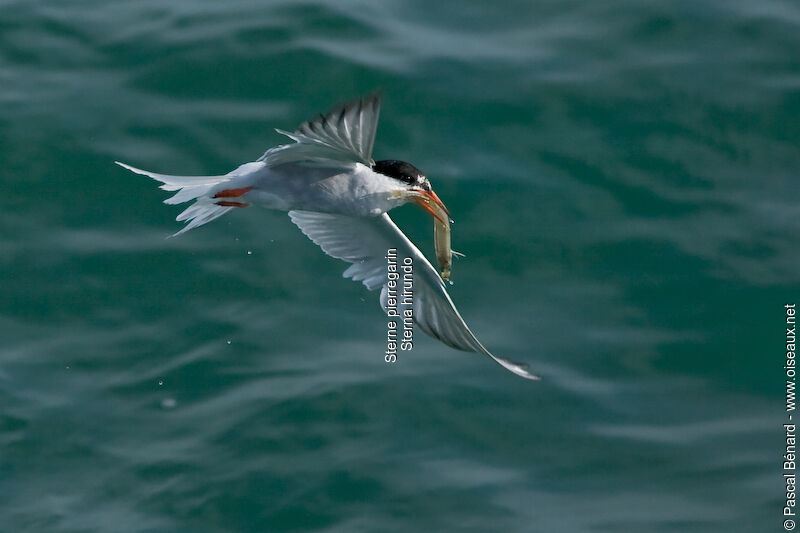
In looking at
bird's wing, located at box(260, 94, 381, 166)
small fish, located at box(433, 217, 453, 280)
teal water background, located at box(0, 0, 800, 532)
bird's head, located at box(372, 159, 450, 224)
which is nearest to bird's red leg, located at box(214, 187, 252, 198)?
bird's wing, located at box(260, 94, 381, 166)

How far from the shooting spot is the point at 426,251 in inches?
385

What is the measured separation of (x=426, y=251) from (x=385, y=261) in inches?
72.8

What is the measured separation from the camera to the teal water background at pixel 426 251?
28.6 ft

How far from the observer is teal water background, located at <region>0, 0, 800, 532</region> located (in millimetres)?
8719

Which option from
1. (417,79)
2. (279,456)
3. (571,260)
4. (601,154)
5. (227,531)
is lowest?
(227,531)

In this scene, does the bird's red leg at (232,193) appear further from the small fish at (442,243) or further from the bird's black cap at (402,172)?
the small fish at (442,243)

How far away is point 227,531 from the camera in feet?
27.7

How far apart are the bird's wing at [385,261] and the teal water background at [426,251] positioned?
4.61 feet

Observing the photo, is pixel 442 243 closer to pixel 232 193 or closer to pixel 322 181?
pixel 322 181

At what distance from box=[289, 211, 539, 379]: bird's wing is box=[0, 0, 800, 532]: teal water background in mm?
1406

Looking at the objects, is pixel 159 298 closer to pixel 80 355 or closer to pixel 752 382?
pixel 80 355

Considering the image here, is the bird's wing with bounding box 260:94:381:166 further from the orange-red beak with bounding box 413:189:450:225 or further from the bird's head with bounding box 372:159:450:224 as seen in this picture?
the orange-red beak with bounding box 413:189:450:225

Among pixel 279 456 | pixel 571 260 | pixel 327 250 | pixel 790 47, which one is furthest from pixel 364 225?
pixel 790 47

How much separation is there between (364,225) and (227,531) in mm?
2282
